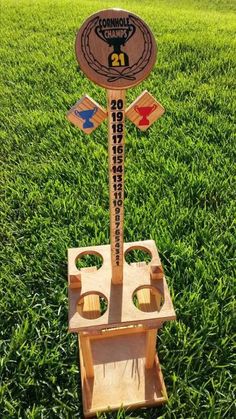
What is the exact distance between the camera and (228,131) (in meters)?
3.26

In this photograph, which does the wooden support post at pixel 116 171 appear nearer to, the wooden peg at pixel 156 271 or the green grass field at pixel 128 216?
the wooden peg at pixel 156 271

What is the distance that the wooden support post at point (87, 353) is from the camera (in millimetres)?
1517

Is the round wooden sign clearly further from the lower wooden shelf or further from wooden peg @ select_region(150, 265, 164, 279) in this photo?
the lower wooden shelf

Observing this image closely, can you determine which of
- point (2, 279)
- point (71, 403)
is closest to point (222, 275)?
point (71, 403)

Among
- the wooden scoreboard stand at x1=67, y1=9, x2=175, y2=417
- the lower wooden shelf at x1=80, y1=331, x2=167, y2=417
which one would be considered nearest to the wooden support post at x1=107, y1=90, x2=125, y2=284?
the wooden scoreboard stand at x1=67, y1=9, x2=175, y2=417

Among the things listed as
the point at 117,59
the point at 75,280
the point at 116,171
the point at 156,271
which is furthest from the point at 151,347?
the point at 117,59

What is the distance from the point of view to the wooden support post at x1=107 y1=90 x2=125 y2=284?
1163mm

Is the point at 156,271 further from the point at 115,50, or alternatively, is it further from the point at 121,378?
the point at 115,50

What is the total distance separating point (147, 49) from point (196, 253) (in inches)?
54.7

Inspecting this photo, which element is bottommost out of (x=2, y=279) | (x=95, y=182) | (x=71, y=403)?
(x=71, y=403)

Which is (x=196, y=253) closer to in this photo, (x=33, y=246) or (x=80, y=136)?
(x=33, y=246)

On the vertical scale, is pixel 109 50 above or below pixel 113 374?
above

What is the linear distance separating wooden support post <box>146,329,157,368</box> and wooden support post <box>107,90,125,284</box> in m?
0.26

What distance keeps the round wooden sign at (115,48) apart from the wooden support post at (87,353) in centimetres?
96
